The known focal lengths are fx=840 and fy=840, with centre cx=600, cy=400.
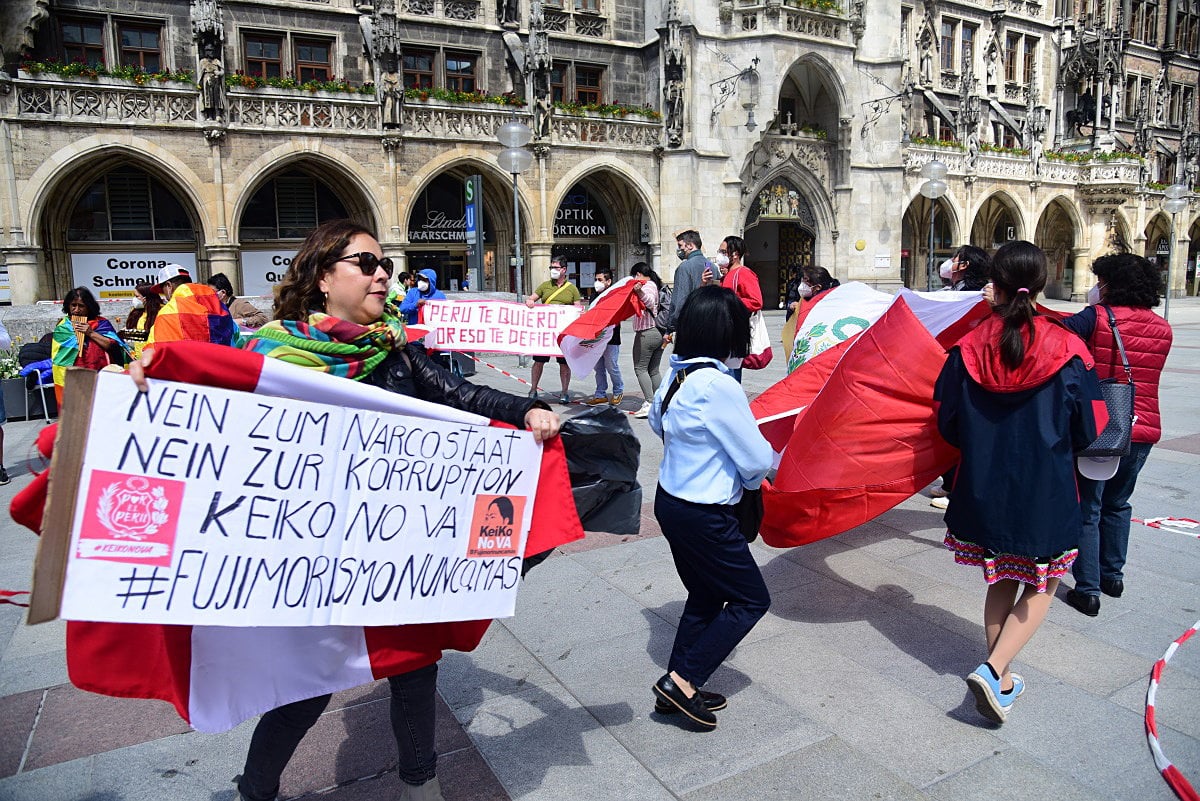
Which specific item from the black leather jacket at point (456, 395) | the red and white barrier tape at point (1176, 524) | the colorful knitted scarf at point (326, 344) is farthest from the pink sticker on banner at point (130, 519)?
the red and white barrier tape at point (1176, 524)

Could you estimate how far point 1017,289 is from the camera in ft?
11.5

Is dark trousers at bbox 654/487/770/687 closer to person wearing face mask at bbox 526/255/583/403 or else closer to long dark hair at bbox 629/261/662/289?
long dark hair at bbox 629/261/662/289

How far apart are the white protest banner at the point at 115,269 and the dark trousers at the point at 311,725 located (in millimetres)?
24528

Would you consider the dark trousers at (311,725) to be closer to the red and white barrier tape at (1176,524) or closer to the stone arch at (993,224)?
the red and white barrier tape at (1176,524)

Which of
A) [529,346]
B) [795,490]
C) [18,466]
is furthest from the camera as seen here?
[529,346]

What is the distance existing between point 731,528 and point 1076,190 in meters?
44.6

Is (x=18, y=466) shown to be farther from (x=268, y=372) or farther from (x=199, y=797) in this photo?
(x=268, y=372)

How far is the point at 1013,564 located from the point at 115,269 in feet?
86.6

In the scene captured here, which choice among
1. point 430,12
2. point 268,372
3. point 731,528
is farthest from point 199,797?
point 430,12

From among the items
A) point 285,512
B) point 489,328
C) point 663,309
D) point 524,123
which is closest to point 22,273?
point 524,123

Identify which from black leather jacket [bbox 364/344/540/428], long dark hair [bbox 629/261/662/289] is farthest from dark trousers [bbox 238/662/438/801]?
long dark hair [bbox 629/261/662/289]

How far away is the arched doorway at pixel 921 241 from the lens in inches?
1513

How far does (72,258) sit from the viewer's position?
78.0 feet

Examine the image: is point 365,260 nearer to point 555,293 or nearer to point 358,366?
point 358,366
